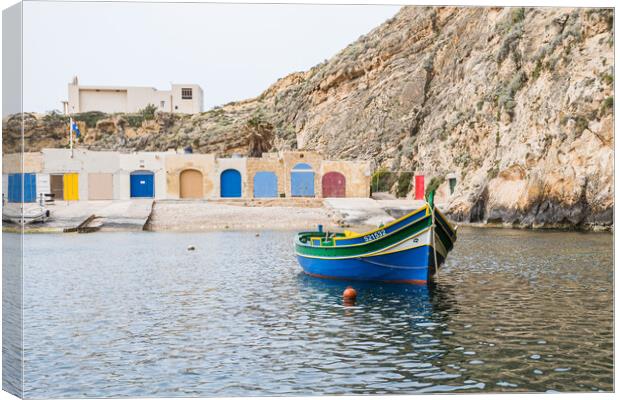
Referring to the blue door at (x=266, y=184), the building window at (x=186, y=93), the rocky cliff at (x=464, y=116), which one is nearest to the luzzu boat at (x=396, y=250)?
the rocky cliff at (x=464, y=116)

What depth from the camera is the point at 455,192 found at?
2234 inches

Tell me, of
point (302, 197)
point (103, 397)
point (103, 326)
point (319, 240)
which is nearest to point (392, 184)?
point (302, 197)

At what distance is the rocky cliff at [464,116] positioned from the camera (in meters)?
41.7

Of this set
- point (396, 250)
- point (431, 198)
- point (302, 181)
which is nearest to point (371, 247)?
point (396, 250)

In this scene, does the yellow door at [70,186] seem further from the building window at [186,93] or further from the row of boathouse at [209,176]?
the building window at [186,93]

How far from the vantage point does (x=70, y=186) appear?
56938 mm

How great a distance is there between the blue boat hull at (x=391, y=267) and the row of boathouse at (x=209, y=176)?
38.9 metres

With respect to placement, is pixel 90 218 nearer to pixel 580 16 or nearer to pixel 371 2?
pixel 580 16

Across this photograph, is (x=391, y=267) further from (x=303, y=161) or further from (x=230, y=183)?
(x=230, y=183)

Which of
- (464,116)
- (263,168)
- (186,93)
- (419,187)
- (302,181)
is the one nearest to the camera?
(302,181)

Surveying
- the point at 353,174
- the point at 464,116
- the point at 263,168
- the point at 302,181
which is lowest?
the point at 302,181

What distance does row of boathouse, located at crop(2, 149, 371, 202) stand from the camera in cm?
5847

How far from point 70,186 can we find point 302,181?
747 inches

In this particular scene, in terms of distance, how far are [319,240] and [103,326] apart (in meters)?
9.67
